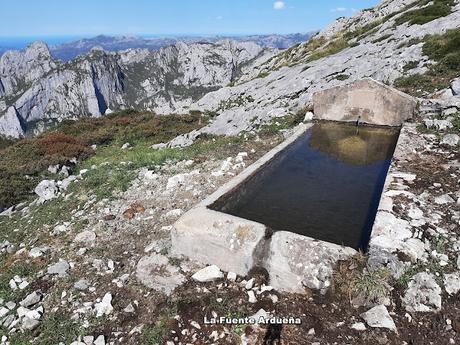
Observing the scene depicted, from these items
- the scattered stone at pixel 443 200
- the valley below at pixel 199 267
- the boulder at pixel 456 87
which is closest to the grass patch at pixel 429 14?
the boulder at pixel 456 87

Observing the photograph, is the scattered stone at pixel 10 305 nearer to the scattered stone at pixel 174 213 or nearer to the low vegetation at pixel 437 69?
the scattered stone at pixel 174 213

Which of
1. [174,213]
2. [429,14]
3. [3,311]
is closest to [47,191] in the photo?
[174,213]

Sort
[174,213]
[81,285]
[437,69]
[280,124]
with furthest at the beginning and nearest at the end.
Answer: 1. [437,69]
2. [280,124]
3. [174,213]
4. [81,285]

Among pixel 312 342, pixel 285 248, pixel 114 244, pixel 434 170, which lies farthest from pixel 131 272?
pixel 434 170

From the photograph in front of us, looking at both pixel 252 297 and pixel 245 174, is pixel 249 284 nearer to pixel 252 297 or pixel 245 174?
pixel 252 297

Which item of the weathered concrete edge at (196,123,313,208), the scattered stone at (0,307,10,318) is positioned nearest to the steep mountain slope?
the weathered concrete edge at (196,123,313,208)

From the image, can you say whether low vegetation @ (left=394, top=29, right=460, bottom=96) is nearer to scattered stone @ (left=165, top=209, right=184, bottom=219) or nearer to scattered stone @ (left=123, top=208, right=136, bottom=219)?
scattered stone @ (left=165, top=209, right=184, bottom=219)
